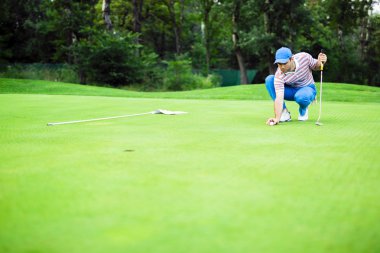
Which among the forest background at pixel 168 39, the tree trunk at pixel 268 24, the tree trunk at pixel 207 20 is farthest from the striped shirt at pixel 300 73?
the tree trunk at pixel 207 20

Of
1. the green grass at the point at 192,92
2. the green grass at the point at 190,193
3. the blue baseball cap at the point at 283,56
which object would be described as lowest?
the green grass at the point at 190,193

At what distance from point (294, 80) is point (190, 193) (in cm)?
395

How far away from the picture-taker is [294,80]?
18.1 feet

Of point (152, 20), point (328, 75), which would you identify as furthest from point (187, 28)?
point (328, 75)

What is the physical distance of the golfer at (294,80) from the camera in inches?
202

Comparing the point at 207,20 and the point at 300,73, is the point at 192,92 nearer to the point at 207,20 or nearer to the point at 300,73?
the point at 300,73

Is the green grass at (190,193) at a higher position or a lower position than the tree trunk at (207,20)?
lower

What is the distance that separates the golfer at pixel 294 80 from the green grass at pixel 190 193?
1550 mm

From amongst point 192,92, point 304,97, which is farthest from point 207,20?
point 304,97

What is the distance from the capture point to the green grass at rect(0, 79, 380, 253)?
139cm

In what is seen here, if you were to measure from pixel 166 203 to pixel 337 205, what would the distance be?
2.23 feet

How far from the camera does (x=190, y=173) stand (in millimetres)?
2271

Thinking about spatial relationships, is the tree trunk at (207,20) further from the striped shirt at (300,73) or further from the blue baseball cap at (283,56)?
the blue baseball cap at (283,56)

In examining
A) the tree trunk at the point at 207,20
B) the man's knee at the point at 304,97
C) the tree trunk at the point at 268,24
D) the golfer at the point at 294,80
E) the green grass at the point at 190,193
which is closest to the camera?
the green grass at the point at 190,193
